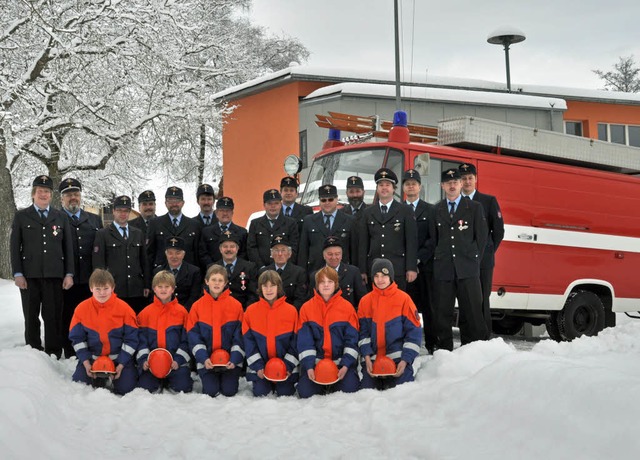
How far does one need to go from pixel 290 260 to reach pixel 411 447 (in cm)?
335

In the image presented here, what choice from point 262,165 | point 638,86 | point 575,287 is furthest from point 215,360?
point 638,86

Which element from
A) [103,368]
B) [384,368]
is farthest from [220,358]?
[384,368]

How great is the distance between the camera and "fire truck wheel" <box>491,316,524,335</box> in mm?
10031

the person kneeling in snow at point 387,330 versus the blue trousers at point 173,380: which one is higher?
the person kneeling in snow at point 387,330

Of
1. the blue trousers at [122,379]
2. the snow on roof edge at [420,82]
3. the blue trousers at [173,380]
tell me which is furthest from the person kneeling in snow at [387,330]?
the snow on roof edge at [420,82]

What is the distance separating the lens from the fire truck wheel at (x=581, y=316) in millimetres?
8984

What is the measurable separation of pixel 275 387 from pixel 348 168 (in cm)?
360

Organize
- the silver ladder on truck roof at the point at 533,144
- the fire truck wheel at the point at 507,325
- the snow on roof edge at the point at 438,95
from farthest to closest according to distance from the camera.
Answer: the snow on roof edge at the point at 438,95 < the fire truck wheel at the point at 507,325 < the silver ladder on truck roof at the point at 533,144

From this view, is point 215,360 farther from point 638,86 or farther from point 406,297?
point 638,86

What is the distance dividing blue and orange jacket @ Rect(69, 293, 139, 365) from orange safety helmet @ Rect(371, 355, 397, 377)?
208 cm

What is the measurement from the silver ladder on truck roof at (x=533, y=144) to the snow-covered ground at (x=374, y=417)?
135 inches

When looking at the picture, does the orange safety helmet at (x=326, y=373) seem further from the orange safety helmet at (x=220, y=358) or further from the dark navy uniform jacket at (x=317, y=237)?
the dark navy uniform jacket at (x=317, y=237)

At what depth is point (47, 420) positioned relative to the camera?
4344mm

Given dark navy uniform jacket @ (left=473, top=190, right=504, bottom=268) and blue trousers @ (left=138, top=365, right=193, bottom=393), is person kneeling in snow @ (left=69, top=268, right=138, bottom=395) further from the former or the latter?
dark navy uniform jacket @ (left=473, top=190, right=504, bottom=268)
